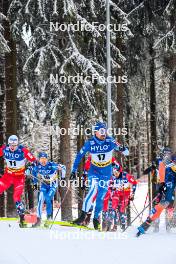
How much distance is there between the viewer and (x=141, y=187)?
4512 centimetres

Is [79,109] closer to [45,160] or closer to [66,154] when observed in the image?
[66,154]

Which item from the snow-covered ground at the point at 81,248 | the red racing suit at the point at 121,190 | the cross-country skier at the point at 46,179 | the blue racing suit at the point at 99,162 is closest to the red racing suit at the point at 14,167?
the cross-country skier at the point at 46,179

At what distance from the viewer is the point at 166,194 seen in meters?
10.2

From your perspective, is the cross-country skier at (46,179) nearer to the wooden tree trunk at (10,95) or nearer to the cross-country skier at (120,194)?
the cross-country skier at (120,194)

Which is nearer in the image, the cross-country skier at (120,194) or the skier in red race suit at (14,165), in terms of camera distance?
the skier in red race suit at (14,165)

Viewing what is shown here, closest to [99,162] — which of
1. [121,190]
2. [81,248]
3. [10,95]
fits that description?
[81,248]

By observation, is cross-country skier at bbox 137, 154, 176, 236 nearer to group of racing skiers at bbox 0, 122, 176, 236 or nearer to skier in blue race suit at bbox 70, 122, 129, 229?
group of racing skiers at bbox 0, 122, 176, 236

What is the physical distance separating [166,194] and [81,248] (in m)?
2.63

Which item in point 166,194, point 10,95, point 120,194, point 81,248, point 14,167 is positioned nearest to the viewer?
point 81,248

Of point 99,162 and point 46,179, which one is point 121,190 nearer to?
point 46,179

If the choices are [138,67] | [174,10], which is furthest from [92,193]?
[138,67]

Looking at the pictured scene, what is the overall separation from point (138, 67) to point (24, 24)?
5.37m

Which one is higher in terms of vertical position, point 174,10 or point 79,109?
point 174,10

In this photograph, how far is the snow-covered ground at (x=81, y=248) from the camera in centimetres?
787
